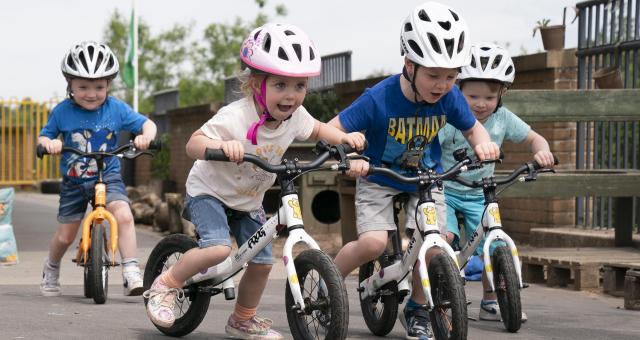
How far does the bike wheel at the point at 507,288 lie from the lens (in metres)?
7.28

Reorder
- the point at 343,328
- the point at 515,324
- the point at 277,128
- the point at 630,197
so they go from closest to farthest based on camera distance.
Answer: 1. the point at 343,328
2. the point at 277,128
3. the point at 515,324
4. the point at 630,197

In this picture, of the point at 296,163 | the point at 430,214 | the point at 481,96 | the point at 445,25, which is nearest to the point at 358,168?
the point at 296,163

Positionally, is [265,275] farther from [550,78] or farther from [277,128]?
[550,78]

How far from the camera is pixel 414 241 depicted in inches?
263

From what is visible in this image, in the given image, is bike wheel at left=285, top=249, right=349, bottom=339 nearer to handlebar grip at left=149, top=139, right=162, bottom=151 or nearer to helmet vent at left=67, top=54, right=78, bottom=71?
handlebar grip at left=149, top=139, right=162, bottom=151

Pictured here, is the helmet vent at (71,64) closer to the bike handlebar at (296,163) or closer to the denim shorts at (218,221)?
the denim shorts at (218,221)

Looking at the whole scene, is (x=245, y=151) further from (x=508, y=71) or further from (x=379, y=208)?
(x=508, y=71)

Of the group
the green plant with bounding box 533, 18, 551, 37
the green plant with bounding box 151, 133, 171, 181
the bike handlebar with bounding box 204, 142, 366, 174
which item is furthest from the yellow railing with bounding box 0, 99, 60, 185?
the bike handlebar with bounding box 204, 142, 366, 174

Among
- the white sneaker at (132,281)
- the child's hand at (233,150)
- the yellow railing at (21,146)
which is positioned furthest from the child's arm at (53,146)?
the yellow railing at (21,146)

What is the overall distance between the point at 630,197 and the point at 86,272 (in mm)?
4898

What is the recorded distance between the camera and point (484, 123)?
333 inches

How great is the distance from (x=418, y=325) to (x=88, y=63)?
11.3 ft

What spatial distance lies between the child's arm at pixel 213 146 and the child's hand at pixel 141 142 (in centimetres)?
248

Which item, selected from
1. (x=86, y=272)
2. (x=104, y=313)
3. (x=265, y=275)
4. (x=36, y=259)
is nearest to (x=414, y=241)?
(x=265, y=275)
